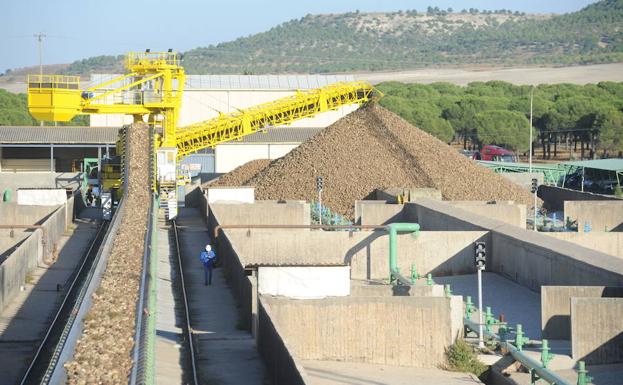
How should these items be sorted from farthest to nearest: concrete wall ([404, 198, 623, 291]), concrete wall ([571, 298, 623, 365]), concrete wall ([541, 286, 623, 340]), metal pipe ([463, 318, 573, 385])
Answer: concrete wall ([404, 198, 623, 291]) < concrete wall ([541, 286, 623, 340]) < concrete wall ([571, 298, 623, 365]) < metal pipe ([463, 318, 573, 385])

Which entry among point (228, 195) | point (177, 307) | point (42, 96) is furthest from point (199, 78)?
point (177, 307)

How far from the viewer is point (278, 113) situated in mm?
60688

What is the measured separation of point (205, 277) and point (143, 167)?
55.2 feet

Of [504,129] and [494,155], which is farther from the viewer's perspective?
[504,129]

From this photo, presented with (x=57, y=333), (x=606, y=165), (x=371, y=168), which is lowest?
(x=57, y=333)

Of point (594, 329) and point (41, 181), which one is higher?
point (41, 181)

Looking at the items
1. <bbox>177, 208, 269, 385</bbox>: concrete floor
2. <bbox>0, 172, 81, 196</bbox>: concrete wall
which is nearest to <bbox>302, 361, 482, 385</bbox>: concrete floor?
<bbox>177, 208, 269, 385</bbox>: concrete floor

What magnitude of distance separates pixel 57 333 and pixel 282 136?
52.0 m

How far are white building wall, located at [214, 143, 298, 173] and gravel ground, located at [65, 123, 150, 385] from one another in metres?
35.2

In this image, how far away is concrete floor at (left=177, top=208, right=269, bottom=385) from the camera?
800 inches

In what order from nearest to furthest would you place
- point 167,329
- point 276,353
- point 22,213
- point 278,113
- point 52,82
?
point 276,353 < point 167,329 < point 22,213 < point 52,82 < point 278,113

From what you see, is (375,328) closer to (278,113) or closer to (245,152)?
(278,113)

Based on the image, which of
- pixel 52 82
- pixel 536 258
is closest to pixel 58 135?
pixel 52 82

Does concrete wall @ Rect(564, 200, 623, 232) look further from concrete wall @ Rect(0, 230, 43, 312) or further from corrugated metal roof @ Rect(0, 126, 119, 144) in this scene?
corrugated metal roof @ Rect(0, 126, 119, 144)
